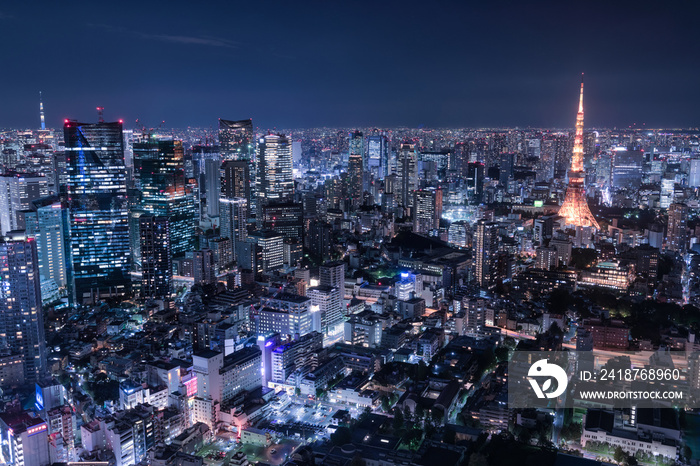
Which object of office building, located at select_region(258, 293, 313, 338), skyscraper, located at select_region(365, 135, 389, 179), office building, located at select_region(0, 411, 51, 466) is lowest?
office building, located at select_region(0, 411, 51, 466)

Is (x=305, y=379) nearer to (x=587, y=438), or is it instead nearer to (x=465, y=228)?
(x=587, y=438)

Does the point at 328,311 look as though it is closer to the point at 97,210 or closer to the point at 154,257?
the point at 154,257

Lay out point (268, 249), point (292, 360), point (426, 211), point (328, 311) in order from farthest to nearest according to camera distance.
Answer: point (426, 211), point (268, 249), point (328, 311), point (292, 360)

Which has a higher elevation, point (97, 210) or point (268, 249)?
point (97, 210)

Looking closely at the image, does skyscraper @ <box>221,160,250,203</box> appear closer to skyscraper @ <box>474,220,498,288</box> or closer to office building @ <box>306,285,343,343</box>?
skyscraper @ <box>474,220,498,288</box>

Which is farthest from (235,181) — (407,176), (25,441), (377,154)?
(25,441)

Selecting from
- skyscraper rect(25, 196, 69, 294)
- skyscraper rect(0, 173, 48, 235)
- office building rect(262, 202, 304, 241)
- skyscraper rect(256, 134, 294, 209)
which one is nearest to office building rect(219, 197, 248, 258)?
office building rect(262, 202, 304, 241)
